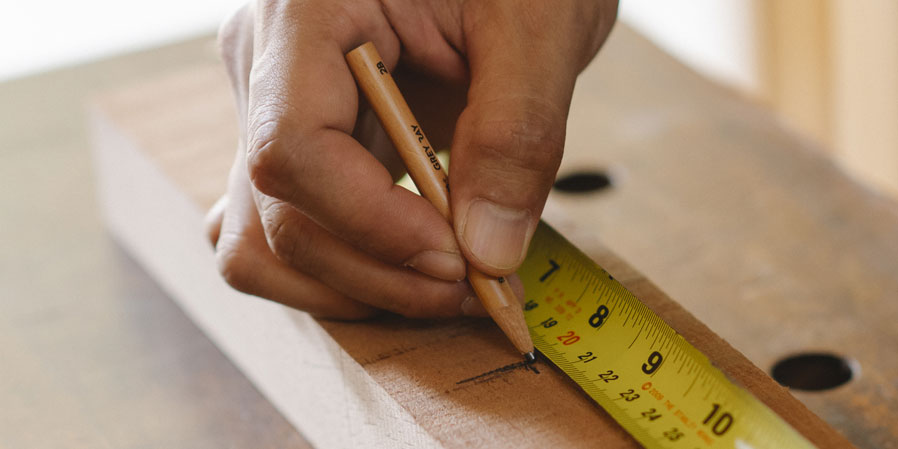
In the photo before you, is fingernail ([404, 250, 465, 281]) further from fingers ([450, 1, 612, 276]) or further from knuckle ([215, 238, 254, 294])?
knuckle ([215, 238, 254, 294])

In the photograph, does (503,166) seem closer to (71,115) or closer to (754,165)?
(754,165)

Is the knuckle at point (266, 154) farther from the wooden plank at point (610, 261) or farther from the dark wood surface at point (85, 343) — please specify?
the dark wood surface at point (85, 343)

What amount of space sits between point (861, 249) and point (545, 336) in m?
0.56

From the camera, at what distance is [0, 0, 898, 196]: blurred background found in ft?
7.03

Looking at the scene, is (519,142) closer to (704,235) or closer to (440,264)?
(440,264)

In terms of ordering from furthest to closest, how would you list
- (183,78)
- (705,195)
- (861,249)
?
(183,78), (705,195), (861,249)

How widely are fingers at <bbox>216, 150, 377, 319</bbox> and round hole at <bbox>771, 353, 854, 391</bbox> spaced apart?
457 millimetres

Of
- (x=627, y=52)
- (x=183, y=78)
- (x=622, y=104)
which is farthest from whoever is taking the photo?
(x=627, y=52)

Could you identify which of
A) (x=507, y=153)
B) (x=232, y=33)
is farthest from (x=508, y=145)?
(x=232, y=33)

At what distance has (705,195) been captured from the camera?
133 centimetres

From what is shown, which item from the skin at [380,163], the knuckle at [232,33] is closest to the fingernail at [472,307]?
the skin at [380,163]

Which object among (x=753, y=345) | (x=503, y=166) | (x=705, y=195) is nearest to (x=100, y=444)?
(x=503, y=166)

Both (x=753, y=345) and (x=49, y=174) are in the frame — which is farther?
(x=49, y=174)

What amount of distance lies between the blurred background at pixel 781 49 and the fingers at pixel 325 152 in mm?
766
